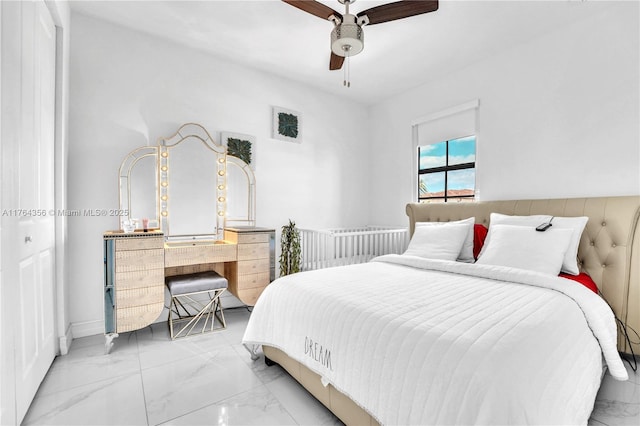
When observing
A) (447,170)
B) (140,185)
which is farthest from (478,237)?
(140,185)

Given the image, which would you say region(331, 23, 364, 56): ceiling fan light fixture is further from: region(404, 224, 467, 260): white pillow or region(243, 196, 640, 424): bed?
region(404, 224, 467, 260): white pillow

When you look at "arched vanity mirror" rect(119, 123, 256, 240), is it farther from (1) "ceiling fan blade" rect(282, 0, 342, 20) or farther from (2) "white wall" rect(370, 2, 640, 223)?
(2) "white wall" rect(370, 2, 640, 223)

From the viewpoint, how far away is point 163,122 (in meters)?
2.84

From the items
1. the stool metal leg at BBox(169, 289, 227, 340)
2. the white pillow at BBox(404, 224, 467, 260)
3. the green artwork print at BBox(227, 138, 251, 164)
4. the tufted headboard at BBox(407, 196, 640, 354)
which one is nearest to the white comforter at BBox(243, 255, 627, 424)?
the white pillow at BBox(404, 224, 467, 260)

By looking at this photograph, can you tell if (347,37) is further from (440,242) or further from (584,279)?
(584,279)

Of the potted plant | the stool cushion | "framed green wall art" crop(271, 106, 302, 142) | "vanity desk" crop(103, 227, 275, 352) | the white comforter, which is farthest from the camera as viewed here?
"framed green wall art" crop(271, 106, 302, 142)

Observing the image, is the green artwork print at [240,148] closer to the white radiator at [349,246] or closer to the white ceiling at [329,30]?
the white ceiling at [329,30]

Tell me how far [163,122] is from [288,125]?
52.5 inches

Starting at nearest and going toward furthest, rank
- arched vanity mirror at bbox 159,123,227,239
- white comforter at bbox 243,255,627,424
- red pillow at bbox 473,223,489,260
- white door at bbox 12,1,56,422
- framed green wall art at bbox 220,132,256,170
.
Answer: white comforter at bbox 243,255,627,424, white door at bbox 12,1,56,422, red pillow at bbox 473,223,489,260, arched vanity mirror at bbox 159,123,227,239, framed green wall art at bbox 220,132,256,170

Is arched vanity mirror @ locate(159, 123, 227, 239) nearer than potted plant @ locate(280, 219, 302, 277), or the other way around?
arched vanity mirror @ locate(159, 123, 227, 239)

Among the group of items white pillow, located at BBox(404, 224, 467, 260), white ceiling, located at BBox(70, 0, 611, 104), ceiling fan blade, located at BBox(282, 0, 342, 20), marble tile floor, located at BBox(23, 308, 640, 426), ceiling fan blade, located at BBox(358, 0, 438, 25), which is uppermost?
white ceiling, located at BBox(70, 0, 611, 104)

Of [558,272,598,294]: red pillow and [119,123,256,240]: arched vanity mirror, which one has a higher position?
[119,123,256,240]: arched vanity mirror

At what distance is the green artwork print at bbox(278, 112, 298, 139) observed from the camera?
11.6 feet

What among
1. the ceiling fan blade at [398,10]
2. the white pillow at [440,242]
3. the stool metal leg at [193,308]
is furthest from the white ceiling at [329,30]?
the stool metal leg at [193,308]
